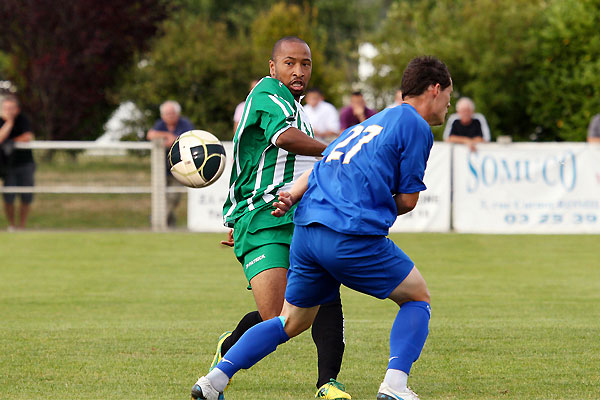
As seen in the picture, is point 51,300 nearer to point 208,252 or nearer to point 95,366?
point 95,366

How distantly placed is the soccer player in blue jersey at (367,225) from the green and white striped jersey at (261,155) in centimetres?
50

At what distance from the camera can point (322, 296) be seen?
5.15 metres

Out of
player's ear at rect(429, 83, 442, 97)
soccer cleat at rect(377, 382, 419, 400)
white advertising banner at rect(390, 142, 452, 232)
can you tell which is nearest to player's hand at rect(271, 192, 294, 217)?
player's ear at rect(429, 83, 442, 97)

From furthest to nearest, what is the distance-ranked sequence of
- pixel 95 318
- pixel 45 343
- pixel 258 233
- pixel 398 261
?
pixel 95 318, pixel 45 343, pixel 258 233, pixel 398 261

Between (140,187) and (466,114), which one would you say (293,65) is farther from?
(140,187)

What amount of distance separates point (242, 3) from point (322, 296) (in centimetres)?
4665

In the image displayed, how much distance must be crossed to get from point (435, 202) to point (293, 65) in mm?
10487

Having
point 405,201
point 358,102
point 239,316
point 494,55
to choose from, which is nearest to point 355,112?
point 358,102

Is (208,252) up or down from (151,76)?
down

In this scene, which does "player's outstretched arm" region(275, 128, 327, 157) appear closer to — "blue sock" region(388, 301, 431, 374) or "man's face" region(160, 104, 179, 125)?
"blue sock" region(388, 301, 431, 374)

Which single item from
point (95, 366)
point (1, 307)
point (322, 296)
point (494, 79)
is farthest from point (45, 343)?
point (494, 79)

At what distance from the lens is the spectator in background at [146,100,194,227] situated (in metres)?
16.3

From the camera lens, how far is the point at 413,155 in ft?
16.0

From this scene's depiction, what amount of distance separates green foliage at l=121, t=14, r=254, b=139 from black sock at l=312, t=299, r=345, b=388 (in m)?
22.4
